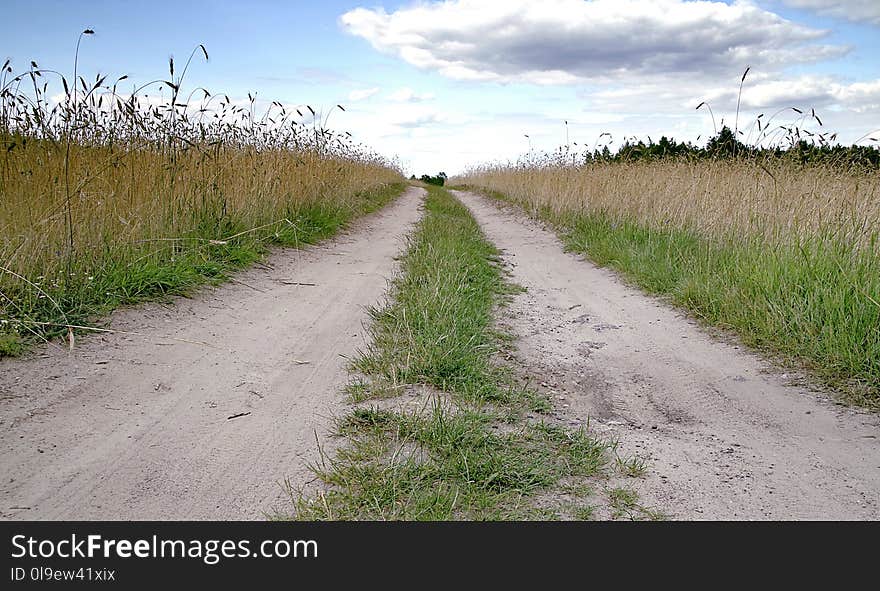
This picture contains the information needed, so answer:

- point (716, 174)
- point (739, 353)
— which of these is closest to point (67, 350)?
point (739, 353)

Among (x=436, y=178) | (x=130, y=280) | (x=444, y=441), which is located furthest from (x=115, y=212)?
(x=436, y=178)

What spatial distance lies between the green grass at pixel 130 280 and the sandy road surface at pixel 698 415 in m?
2.86

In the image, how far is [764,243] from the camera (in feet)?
22.0

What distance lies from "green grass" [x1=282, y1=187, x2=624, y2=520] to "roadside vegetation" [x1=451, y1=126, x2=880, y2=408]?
208cm

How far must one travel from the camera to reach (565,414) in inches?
154

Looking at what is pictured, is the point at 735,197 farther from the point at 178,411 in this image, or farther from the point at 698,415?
the point at 178,411

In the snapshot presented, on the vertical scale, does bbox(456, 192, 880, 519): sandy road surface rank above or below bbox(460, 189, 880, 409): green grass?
below

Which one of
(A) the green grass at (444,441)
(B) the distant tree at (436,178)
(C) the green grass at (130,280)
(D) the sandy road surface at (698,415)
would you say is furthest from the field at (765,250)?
(B) the distant tree at (436,178)

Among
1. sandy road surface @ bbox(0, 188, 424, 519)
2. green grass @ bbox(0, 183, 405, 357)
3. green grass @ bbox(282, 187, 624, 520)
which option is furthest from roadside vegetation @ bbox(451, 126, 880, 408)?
green grass @ bbox(0, 183, 405, 357)

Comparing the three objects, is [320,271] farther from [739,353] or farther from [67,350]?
[739,353]

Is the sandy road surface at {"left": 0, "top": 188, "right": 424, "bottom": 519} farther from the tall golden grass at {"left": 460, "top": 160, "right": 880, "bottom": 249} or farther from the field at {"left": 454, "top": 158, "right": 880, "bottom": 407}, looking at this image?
the tall golden grass at {"left": 460, "top": 160, "right": 880, "bottom": 249}

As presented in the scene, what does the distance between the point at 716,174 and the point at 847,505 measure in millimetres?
7656

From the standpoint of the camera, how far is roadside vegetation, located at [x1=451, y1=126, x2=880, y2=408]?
4770mm

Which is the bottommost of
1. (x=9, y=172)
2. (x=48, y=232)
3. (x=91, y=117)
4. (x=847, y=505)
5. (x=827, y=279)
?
(x=847, y=505)
